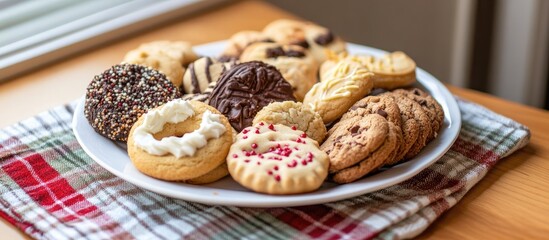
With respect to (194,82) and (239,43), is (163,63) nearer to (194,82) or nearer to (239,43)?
(194,82)

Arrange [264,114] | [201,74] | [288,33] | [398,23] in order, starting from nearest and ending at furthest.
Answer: [264,114], [201,74], [288,33], [398,23]

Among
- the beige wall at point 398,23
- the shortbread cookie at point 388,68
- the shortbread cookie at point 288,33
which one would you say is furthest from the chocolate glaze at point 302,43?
the beige wall at point 398,23

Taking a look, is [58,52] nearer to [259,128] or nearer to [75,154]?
[75,154]

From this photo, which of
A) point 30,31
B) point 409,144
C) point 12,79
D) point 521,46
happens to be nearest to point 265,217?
point 409,144

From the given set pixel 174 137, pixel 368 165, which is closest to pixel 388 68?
pixel 368 165

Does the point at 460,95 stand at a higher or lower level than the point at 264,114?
lower

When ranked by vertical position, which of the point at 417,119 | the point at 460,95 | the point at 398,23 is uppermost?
the point at 417,119

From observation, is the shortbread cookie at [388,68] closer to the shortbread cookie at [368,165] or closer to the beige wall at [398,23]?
the shortbread cookie at [368,165]
